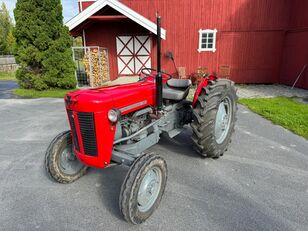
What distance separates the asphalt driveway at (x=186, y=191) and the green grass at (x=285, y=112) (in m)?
0.70

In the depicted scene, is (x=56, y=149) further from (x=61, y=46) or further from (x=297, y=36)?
(x=297, y=36)

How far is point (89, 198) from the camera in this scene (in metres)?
2.36

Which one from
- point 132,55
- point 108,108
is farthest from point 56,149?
point 132,55

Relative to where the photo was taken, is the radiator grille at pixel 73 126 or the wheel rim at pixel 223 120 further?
the wheel rim at pixel 223 120

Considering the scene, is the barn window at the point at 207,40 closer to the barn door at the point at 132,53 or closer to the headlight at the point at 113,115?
the barn door at the point at 132,53

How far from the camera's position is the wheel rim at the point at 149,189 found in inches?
78.7

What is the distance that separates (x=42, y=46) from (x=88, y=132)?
754 cm

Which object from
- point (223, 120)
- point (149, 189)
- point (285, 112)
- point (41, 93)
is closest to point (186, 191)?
point (149, 189)

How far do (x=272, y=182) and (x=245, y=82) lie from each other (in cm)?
894

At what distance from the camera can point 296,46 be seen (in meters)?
9.33

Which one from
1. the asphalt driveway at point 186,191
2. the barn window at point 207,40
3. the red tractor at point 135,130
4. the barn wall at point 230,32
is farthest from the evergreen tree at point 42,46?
the red tractor at point 135,130

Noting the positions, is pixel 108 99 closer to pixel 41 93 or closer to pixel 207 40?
pixel 41 93

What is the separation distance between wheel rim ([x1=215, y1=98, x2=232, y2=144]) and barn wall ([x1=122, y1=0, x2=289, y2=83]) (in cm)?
741

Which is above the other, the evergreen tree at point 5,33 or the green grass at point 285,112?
the evergreen tree at point 5,33
